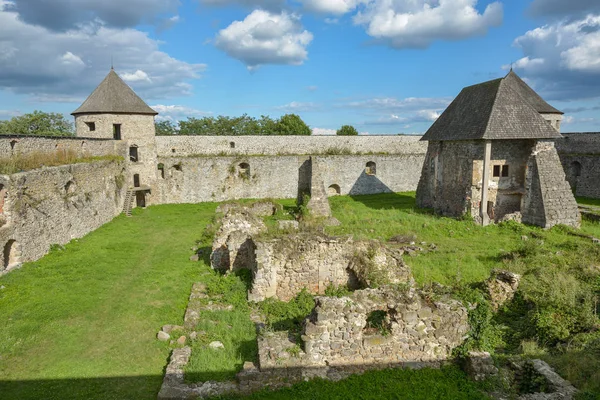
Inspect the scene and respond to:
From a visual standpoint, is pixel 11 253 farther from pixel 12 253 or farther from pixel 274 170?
pixel 274 170

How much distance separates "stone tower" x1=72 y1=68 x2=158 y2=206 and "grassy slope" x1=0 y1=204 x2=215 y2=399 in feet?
33.9

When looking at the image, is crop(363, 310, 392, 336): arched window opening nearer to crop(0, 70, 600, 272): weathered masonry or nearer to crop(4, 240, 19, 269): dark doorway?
crop(0, 70, 600, 272): weathered masonry

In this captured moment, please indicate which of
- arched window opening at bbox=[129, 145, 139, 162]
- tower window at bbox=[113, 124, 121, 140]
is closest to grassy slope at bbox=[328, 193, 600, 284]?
arched window opening at bbox=[129, 145, 139, 162]

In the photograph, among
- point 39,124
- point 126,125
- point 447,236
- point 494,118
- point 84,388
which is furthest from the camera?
point 39,124

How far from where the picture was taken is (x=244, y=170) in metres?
28.8

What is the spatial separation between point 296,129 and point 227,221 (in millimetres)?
43780

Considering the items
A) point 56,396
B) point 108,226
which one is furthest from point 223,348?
point 108,226

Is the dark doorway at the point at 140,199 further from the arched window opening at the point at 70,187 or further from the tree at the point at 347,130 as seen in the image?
the tree at the point at 347,130

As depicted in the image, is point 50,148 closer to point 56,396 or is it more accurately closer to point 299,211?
point 299,211

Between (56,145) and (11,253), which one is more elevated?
(56,145)

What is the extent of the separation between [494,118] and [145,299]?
55.6 feet

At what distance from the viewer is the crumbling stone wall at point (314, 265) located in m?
10.6

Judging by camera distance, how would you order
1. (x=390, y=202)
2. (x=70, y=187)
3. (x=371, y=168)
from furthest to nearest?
(x=371, y=168) → (x=390, y=202) → (x=70, y=187)

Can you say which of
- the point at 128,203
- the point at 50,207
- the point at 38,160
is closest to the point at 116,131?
the point at 128,203
